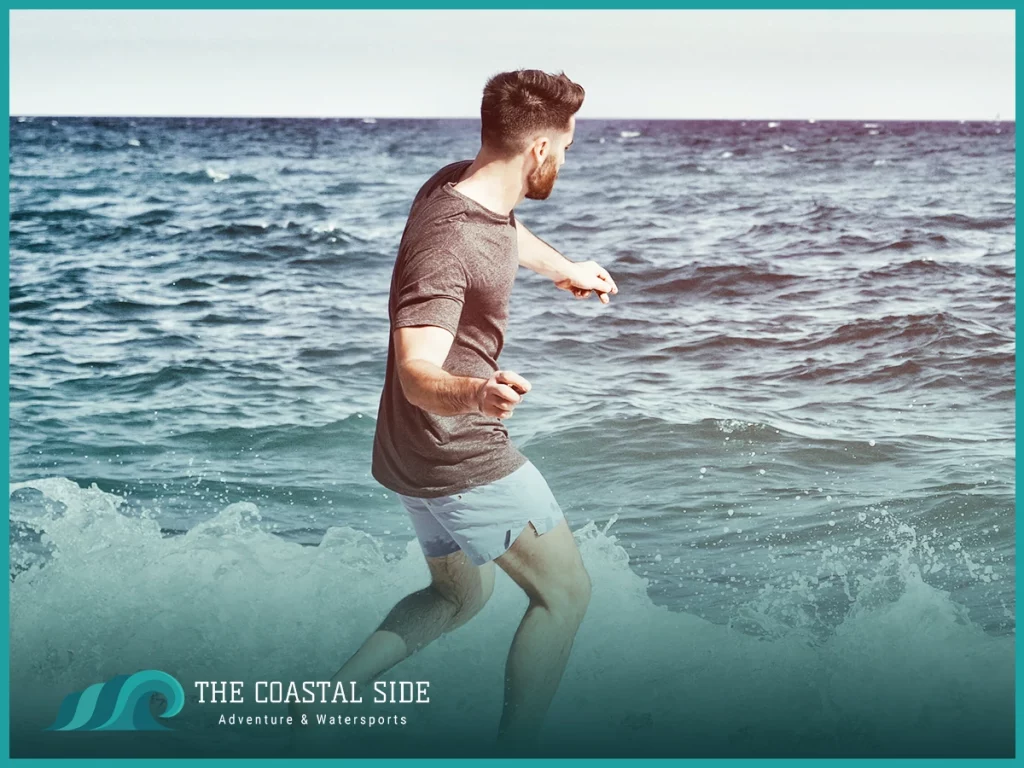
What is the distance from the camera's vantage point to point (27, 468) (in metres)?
4.55

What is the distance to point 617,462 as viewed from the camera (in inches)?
186

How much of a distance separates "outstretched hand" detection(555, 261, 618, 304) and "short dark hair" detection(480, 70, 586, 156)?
1.55ft

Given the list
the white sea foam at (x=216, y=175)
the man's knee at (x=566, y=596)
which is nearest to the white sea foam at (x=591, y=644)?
the man's knee at (x=566, y=596)

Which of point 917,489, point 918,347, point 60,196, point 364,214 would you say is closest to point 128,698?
point 917,489

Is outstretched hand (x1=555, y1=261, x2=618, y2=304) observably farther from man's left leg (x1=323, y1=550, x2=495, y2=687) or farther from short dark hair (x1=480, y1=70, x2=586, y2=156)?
man's left leg (x1=323, y1=550, x2=495, y2=687)

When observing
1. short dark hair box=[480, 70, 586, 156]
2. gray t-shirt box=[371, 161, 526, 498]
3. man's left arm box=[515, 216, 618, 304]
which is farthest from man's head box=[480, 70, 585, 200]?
man's left arm box=[515, 216, 618, 304]

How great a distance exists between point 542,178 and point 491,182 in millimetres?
115

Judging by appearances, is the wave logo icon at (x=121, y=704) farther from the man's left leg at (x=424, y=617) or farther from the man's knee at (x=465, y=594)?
the man's knee at (x=465, y=594)

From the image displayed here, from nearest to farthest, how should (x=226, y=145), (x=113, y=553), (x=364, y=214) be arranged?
(x=113, y=553) < (x=364, y=214) < (x=226, y=145)

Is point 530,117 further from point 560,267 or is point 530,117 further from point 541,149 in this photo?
point 560,267

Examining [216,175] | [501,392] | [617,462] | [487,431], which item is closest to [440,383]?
[501,392]

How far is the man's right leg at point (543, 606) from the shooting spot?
2607 mm

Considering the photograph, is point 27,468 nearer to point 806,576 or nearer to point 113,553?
point 113,553

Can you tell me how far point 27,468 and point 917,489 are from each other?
3.40 meters
